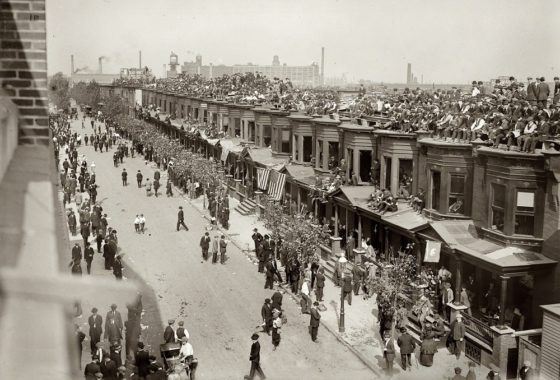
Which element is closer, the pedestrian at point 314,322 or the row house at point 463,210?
the row house at point 463,210

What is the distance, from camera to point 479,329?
67.0ft

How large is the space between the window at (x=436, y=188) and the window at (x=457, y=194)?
0.56m

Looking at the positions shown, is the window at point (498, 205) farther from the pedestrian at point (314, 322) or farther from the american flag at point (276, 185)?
the american flag at point (276, 185)

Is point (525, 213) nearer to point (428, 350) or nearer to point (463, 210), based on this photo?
point (463, 210)

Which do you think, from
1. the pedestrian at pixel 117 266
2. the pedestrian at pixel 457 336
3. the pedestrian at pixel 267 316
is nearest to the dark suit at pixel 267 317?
the pedestrian at pixel 267 316

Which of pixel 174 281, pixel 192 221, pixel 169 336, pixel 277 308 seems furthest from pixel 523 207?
pixel 192 221

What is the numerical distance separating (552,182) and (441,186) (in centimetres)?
533

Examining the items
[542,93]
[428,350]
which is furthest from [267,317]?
[542,93]

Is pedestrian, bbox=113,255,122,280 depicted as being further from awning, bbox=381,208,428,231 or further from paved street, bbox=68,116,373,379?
awning, bbox=381,208,428,231

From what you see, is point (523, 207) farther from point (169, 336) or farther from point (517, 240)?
point (169, 336)

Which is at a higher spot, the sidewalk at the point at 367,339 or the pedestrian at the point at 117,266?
the pedestrian at the point at 117,266

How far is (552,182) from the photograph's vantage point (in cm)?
2036

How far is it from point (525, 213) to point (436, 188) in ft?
16.2

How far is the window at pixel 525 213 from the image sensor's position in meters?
21.1
